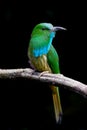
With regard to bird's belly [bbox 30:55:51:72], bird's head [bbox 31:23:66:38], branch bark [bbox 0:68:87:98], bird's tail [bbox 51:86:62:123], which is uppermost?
bird's head [bbox 31:23:66:38]

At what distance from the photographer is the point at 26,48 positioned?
4.73m

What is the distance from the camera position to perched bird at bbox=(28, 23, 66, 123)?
301 centimetres

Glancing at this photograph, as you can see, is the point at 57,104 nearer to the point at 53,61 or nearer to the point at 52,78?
the point at 53,61

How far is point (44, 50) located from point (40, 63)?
4.1 inches

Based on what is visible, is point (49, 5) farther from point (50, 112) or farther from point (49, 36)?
point (49, 36)

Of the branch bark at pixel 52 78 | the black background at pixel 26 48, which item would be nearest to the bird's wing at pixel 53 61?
the branch bark at pixel 52 78

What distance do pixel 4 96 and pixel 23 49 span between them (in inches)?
15.4

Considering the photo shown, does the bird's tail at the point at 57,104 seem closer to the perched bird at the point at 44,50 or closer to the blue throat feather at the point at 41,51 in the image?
the perched bird at the point at 44,50

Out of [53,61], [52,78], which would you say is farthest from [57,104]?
[52,78]

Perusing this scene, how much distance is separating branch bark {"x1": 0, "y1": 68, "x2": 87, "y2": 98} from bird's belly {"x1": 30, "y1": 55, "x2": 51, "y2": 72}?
0.28 ft

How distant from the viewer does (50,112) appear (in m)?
4.54

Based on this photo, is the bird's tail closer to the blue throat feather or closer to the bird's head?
the blue throat feather

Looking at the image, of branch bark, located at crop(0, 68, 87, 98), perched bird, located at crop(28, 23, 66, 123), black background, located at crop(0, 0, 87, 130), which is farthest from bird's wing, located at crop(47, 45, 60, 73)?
black background, located at crop(0, 0, 87, 130)

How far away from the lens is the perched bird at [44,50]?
301cm
